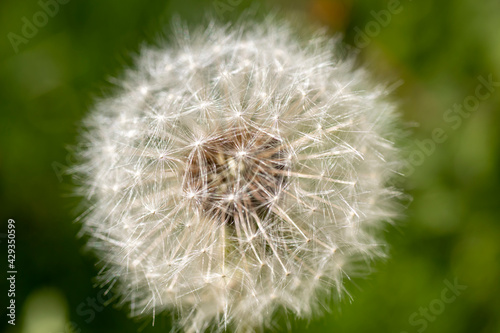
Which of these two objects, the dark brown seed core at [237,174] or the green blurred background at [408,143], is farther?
the green blurred background at [408,143]

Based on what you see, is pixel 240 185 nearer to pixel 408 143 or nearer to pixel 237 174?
pixel 237 174

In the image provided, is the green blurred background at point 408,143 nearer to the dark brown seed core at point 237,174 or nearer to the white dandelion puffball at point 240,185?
the white dandelion puffball at point 240,185

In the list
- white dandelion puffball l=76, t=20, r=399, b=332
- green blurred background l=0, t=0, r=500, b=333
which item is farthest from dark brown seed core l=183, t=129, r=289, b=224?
green blurred background l=0, t=0, r=500, b=333

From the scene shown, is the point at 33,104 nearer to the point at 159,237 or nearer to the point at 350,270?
the point at 159,237

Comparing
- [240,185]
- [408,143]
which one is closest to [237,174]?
[240,185]

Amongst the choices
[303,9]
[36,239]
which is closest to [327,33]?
[303,9]

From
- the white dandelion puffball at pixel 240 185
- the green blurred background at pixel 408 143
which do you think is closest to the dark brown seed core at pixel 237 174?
the white dandelion puffball at pixel 240 185
